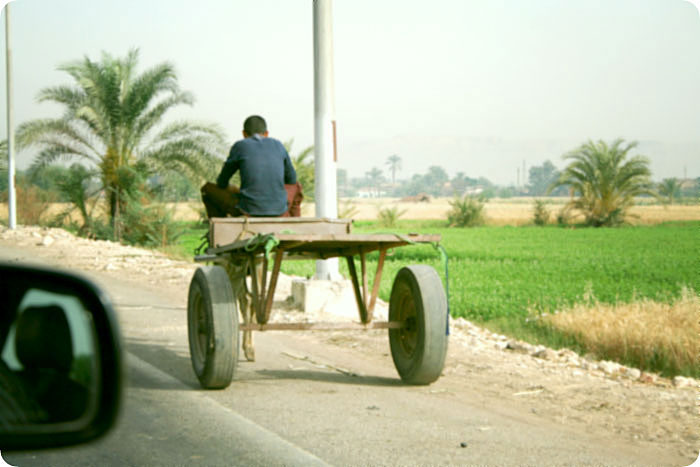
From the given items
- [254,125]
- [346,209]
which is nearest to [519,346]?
[254,125]

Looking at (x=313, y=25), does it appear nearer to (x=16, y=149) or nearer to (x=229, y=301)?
(x=229, y=301)

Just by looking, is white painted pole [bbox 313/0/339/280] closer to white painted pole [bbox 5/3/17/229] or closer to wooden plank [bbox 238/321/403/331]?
wooden plank [bbox 238/321/403/331]

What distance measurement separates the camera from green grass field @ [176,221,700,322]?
1305cm

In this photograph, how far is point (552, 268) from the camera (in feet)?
63.9

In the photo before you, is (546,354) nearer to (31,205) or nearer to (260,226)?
(260,226)

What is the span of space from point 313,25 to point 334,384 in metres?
5.38

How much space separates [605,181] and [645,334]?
32.2m

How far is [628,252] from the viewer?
24062 millimetres

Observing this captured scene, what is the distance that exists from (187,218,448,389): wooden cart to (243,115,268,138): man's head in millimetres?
1094

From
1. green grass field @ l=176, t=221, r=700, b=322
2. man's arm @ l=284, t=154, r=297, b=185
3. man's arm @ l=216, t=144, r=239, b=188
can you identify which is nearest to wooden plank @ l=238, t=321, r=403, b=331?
man's arm @ l=216, t=144, r=239, b=188

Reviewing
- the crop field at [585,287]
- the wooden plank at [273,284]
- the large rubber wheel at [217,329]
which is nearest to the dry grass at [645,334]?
the crop field at [585,287]

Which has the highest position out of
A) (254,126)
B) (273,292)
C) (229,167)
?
(254,126)

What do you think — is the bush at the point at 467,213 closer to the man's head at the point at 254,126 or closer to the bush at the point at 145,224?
the bush at the point at 145,224

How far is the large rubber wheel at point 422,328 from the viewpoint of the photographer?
20.0ft
